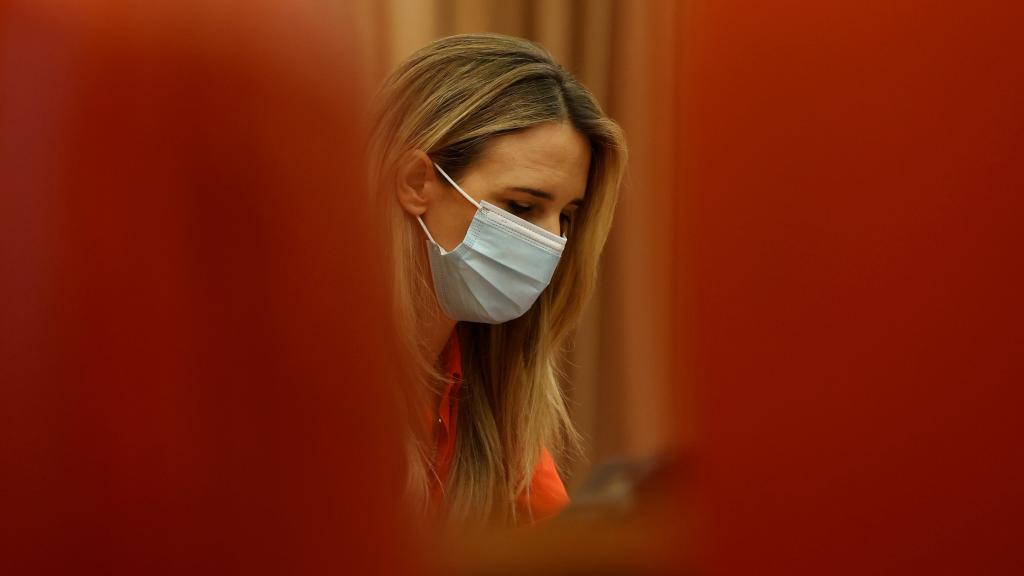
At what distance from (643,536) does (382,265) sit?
225 millimetres

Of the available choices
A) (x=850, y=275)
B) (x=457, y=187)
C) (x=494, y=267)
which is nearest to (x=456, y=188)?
(x=457, y=187)

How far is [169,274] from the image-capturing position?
21.7 inches

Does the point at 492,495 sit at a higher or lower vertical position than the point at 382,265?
lower

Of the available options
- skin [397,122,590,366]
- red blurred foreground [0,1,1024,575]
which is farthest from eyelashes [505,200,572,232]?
red blurred foreground [0,1,1024,575]

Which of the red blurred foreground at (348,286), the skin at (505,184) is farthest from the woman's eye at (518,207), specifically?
the red blurred foreground at (348,286)

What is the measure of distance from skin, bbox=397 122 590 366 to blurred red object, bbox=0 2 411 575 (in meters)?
0.05

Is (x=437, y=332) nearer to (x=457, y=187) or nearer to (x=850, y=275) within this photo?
(x=457, y=187)

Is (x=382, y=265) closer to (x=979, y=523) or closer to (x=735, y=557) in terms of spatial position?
(x=735, y=557)

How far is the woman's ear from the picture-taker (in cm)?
59

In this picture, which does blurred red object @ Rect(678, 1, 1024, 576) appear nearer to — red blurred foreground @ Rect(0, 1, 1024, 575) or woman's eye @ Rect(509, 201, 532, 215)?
red blurred foreground @ Rect(0, 1, 1024, 575)

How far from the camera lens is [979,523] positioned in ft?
1.92

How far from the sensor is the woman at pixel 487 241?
58 cm

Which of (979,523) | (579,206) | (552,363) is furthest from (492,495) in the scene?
(979,523)

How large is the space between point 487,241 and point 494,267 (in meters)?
0.02
